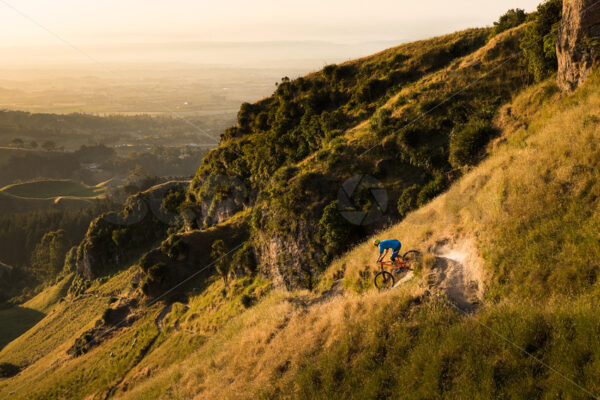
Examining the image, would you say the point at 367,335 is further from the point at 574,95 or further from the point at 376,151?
the point at 376,151

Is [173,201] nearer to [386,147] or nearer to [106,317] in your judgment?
A: [106,317]

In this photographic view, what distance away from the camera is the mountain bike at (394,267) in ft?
37.1

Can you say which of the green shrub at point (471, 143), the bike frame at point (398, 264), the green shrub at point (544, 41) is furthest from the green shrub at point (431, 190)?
the green shrub at point (544, 41)

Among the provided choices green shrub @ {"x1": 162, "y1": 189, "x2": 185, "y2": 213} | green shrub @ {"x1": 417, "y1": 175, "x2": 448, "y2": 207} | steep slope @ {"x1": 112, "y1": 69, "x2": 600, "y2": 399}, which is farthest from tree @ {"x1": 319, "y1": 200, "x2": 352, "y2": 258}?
green shrub @ {"x1": 162, "y1": 189, "x2": 185, "y2": 213}

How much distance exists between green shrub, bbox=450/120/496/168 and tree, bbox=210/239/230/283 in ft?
80.2

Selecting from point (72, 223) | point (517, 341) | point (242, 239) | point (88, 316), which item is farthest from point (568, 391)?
point (72, 223)

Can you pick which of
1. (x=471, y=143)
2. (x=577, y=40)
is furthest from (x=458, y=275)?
(x=577, y=40)

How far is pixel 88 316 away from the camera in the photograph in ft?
159

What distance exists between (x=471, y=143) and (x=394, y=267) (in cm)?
1258

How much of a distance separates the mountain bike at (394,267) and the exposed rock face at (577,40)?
13.4 meters

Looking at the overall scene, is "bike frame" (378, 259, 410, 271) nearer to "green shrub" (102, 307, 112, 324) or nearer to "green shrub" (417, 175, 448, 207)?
"green shrub" (417, 175, 448, 207)

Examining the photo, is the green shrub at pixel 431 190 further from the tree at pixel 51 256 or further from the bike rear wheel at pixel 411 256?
the tree at pixel 51 256

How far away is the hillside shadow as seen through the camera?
61.7 m

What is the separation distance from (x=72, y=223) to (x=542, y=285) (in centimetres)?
13761
